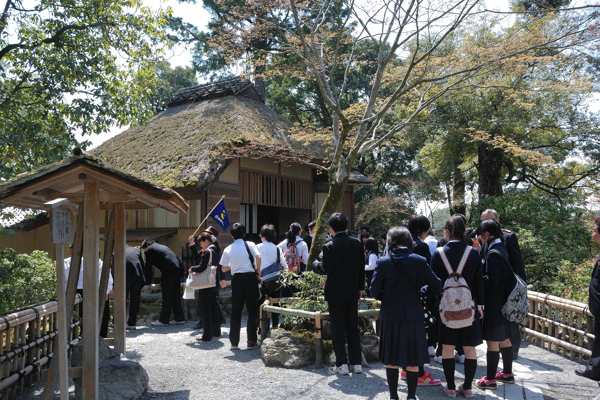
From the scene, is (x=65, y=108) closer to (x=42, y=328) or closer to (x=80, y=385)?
(x=42, y=328)

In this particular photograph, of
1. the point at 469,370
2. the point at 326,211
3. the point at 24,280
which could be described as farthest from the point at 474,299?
the point at 24,280

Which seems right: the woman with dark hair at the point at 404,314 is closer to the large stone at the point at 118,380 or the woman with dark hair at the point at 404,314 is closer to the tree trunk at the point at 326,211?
the large stone at the point at 118,380

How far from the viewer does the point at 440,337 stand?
4441 mm

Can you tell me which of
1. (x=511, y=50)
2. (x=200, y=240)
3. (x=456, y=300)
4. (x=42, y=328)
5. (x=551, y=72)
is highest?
(x=551, y=72)

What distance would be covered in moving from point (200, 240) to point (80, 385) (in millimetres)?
3550

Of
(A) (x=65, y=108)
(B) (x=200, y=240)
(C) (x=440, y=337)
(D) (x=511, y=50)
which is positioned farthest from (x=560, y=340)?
(A) (x=65, y=108)

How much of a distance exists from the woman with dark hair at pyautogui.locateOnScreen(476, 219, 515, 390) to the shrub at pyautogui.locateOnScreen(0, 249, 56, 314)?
17.3ft

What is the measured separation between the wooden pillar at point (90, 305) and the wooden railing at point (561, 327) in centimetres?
554

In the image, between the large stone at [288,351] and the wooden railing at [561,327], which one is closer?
the large stone at [288,351]

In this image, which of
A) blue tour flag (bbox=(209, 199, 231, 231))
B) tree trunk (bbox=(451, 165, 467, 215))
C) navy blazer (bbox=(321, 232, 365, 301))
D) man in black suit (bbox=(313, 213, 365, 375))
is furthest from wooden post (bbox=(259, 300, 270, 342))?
tree trunk (bbox=(451, 165, 467, 215))

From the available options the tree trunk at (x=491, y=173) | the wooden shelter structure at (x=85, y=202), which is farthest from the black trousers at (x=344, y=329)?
the tree trunk at (x=491, y=173)

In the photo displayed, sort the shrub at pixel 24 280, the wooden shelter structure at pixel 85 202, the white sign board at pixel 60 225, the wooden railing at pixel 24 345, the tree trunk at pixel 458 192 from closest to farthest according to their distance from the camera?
the white sign board at pixel 60 225, the wooden shelter structure at pixel 85 202, the wooden railing at pixel 24 345, the shrub at pixel 24 280, the tree trunk at pixel 458 192

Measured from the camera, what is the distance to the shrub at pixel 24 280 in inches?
237

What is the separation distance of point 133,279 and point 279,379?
14.2 feet
